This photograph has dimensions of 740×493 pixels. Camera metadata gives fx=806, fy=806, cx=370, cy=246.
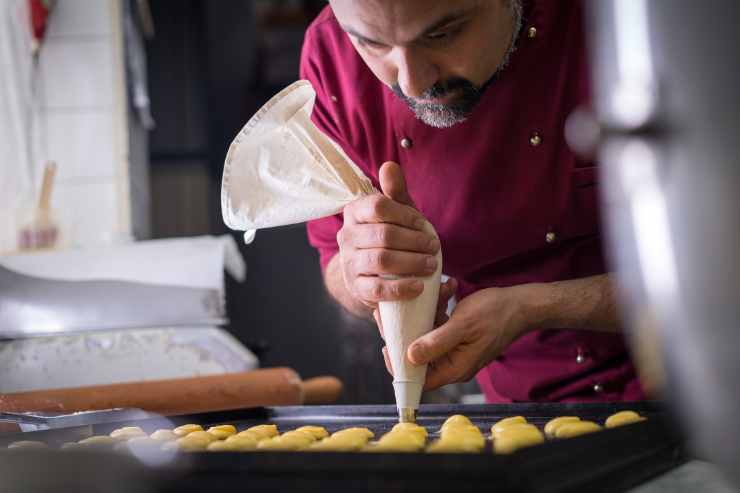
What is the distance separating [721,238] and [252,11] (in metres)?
4.35

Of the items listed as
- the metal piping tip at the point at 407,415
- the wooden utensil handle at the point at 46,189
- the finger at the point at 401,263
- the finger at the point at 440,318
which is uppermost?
the wooden utensil handle at the point at 46,189

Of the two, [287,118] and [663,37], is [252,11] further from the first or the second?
[663,37]

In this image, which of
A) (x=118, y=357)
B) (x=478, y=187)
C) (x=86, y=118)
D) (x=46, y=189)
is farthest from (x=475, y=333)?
(x=86, y=118)

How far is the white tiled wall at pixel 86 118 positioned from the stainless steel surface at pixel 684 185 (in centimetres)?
278

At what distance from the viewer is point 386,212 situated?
3.48ft

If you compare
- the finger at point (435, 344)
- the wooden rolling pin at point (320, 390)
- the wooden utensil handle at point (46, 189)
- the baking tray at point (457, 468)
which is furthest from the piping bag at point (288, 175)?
the wooden utensil handle at point (46, 189)

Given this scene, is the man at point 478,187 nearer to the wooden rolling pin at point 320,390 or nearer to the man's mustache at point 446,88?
the man's mustache at point 446,88

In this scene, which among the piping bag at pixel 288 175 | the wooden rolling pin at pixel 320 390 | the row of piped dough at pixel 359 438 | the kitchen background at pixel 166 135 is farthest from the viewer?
the kitchen background at pixel 166 135

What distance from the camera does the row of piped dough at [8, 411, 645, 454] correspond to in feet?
2.38

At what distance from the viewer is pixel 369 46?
110 centimetres

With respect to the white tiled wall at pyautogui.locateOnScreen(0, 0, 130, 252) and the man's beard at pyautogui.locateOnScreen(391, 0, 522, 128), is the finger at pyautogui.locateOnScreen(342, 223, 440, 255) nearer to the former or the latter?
the man's beard at pyautogui.locateOnScreen(391, 0, 522, 128)

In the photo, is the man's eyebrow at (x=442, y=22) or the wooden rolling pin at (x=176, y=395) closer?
the man's eyebrow at (x=442, y=22)

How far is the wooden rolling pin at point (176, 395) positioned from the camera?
123cm

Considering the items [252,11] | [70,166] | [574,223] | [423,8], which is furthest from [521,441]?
[252,11]
